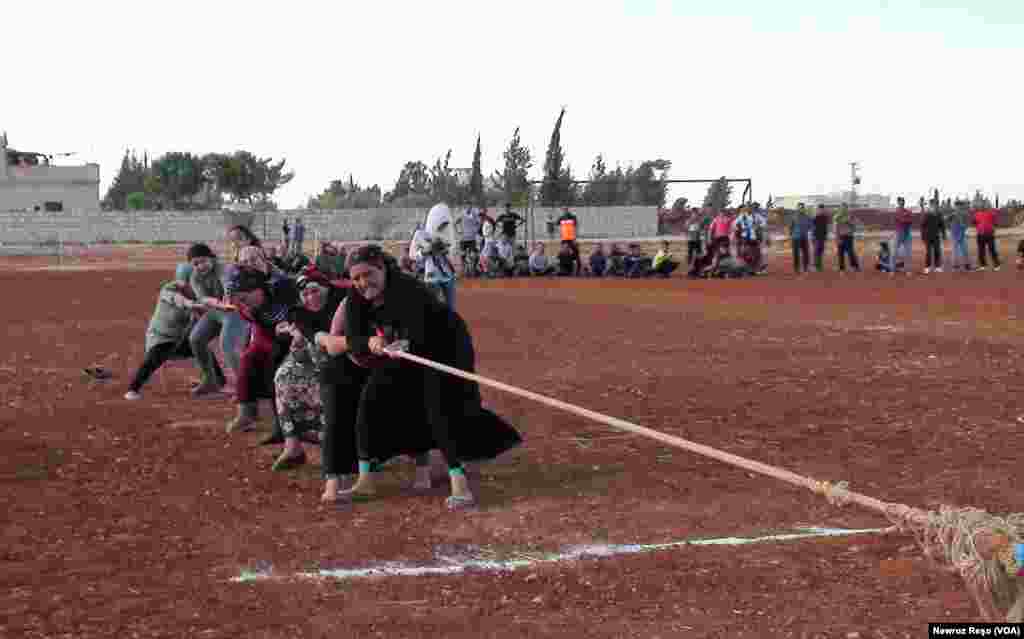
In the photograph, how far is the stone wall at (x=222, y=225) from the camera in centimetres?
5450

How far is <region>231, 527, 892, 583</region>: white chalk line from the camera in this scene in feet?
20.2

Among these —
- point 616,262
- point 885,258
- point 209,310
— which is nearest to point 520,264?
point 616,262

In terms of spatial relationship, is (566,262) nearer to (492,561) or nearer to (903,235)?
(903,235)

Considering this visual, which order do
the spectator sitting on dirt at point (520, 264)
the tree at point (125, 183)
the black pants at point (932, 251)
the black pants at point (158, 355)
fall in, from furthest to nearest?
1. the tree at point (125, 183)
2. the spectator sitting on dirt at point (520, 264)
3. the black pants at point (932, 251)
4. the black pants at point (158, 355)

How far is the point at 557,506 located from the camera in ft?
24.6

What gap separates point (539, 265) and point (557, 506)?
27.2 metres

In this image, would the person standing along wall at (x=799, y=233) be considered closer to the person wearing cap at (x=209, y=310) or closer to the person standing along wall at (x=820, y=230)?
the person standing along wall at (x=820, y=230)

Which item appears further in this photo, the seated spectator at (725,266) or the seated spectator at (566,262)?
the seated spectator at (566,262)

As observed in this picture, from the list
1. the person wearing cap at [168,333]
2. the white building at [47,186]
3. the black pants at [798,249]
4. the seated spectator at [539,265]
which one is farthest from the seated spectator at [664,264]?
the white building at [47,186]

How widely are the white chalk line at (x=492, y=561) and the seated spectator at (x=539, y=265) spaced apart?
2785 cm

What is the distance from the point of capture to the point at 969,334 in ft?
55.8

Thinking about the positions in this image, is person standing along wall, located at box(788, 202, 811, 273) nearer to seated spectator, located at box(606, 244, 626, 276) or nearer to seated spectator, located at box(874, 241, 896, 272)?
seated spectator, located at box(874, 241, 896, 272)

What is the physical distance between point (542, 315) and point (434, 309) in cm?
1407

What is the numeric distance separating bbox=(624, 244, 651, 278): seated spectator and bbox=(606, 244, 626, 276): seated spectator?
11cm
